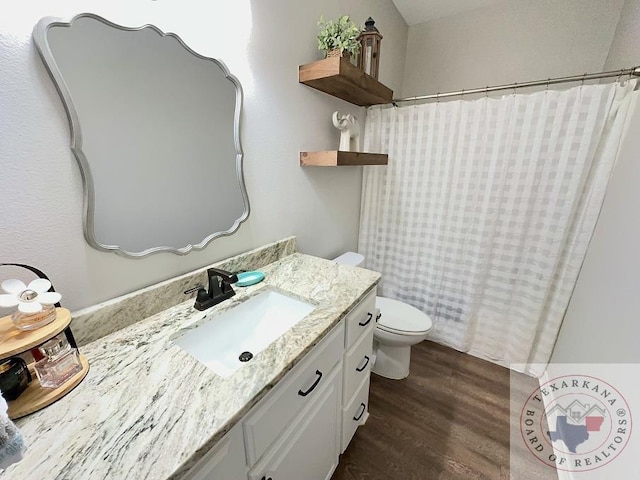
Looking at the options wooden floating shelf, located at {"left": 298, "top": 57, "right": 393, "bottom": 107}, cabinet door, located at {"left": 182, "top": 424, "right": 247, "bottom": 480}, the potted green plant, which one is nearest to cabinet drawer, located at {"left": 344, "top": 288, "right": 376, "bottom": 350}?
cabinet door, located at {"left": 182, "top": 424, "right": 247, "bottom": 480}

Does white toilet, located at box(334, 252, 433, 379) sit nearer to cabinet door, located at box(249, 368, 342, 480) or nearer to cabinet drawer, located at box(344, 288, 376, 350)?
cabinet drawer, located at box(344, 288, 376, 350)

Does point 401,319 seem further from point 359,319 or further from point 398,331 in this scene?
point 359,319

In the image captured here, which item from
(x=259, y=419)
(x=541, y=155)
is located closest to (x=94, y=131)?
(x=259, y=419)

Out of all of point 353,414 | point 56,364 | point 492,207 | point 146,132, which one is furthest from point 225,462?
point 492,207

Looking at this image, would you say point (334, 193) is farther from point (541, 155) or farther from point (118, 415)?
point (118, 415)

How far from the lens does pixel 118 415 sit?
545 mm

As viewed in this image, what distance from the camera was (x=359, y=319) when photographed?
109 centimetres

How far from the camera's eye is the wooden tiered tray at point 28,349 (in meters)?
0.53

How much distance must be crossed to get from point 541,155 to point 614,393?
A: 120 cm

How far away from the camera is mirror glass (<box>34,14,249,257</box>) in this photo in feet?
2.28

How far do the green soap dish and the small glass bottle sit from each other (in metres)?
0.53

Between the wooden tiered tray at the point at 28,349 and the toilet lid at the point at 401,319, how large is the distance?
1.39 meters
